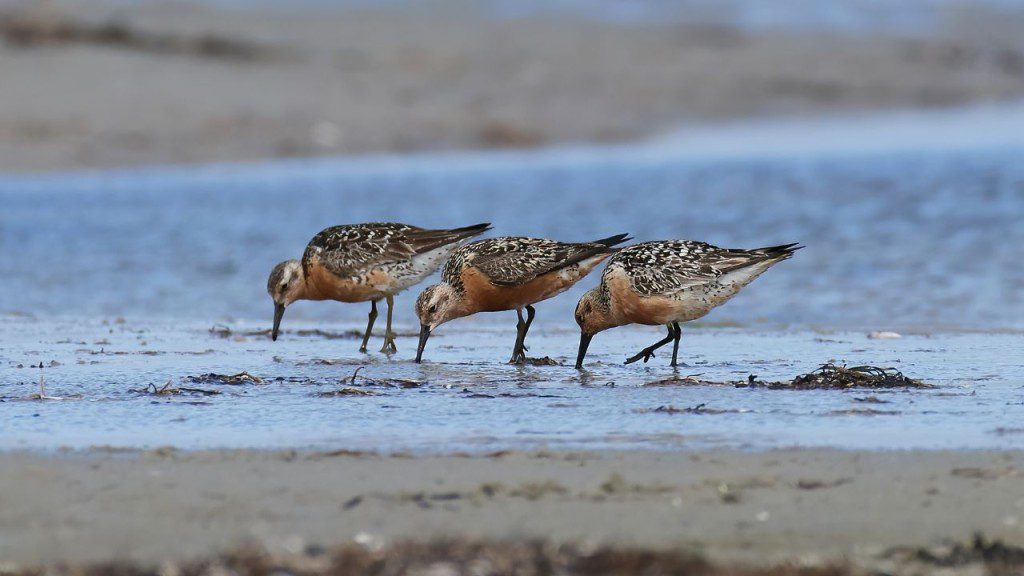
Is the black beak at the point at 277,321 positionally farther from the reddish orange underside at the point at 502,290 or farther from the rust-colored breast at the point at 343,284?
the reddish orange underside at the point at 502,290

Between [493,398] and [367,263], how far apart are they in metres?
3.31

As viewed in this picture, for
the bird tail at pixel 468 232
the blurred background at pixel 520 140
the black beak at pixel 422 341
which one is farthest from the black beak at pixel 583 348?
the blurred background at pixel 520 140

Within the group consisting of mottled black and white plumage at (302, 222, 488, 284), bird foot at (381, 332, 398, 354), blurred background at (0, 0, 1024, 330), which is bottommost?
bird foot at (381, 332, 398, 354)

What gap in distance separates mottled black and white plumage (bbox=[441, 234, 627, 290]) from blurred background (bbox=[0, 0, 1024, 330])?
1967 mm

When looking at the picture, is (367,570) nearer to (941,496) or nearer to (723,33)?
(941,496)

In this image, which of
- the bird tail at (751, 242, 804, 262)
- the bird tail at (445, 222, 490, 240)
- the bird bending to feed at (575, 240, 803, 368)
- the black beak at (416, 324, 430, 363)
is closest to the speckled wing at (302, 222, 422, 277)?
the bird tail at (445, 222, 490, 240)

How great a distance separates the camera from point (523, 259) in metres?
9.95

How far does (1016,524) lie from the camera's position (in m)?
4.86

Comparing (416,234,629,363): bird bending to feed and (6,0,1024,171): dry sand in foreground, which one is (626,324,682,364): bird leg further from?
(6,0,1024,171): dry sand in foreground

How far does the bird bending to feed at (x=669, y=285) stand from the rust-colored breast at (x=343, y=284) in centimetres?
177

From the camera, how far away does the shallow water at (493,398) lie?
248 inches

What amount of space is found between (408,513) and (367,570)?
0.61m

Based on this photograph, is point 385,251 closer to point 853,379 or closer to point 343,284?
point 343,284

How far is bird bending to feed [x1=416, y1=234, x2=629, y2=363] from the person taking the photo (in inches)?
388
